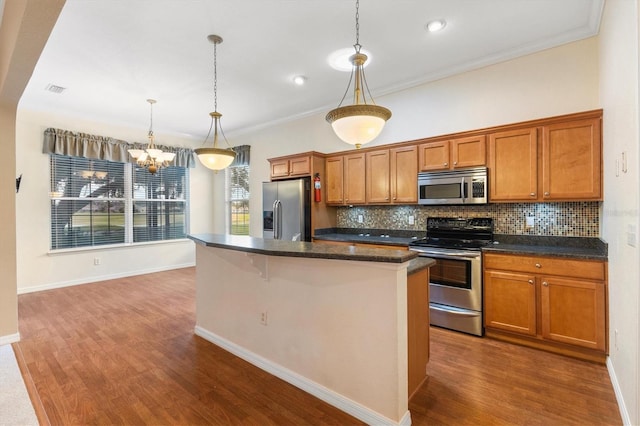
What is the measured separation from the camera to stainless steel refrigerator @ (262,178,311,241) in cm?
472

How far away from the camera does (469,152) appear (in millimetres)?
3551

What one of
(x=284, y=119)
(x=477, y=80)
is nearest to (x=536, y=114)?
(x=477, y=80)

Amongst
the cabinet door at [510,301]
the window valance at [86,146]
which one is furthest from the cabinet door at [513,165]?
the window valance at [86,146]

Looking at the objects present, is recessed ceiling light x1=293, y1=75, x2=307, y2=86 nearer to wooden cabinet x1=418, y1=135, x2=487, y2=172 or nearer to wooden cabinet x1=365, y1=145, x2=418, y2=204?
wooden cabinet x1=365, y1=145, x2=418, y2=204

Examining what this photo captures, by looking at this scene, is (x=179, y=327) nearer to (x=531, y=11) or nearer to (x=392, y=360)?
(x=392, y=360)

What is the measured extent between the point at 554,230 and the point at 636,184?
1.89 meters

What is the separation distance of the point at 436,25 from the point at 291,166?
288cm

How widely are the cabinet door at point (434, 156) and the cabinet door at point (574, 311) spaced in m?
1.64

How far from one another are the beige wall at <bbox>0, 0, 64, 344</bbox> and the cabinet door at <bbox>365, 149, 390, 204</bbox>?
3496 millimetres

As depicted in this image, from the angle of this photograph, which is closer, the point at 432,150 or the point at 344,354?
the point at 344,354

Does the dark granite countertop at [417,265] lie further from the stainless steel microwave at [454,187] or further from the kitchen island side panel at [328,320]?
the stainless steel microwave at [454,187]

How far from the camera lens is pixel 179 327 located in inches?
135

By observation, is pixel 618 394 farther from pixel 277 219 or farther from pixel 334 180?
pixel 277 219

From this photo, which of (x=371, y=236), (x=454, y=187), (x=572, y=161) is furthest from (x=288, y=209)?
(x=572, y=161)
